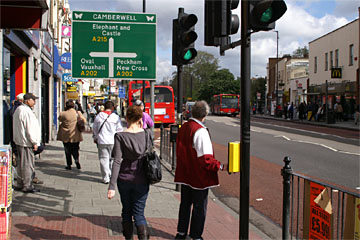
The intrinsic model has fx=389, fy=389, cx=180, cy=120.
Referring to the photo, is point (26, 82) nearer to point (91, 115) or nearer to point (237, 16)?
point (237, 16)

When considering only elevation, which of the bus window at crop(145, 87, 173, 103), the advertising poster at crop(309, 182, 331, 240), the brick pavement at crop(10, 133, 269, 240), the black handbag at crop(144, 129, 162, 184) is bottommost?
the brick pavement at crop(10, 133, 269, 240)

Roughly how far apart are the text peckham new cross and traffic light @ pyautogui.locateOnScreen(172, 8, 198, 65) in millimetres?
684

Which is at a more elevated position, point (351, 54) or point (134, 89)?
point (351, 54)

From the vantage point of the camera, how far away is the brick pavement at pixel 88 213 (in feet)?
16.9

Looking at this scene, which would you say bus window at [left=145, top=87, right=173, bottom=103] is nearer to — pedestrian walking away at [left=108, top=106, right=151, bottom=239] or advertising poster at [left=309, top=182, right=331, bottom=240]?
pedestrian walking away at [left=108, top=106, right=151, bottom=239]

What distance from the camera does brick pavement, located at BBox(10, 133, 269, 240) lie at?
5145mm

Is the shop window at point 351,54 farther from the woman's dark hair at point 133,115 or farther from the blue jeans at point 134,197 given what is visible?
the blue jeans at point 134,197

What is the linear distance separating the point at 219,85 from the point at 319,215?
3430 inches

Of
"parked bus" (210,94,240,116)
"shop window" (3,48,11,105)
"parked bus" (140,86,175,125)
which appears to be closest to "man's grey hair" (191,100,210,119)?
"shop window" (3,48,11,105)

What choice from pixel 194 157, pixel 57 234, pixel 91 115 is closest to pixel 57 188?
pixel 57 234

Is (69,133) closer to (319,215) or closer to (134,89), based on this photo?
(319,215)

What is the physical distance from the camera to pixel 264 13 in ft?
12.4

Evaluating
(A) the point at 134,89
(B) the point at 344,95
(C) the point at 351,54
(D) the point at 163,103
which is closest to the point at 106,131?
(D) the point at 163,103

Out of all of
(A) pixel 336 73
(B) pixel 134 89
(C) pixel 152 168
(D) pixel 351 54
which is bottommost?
(C) pixel 152 168
